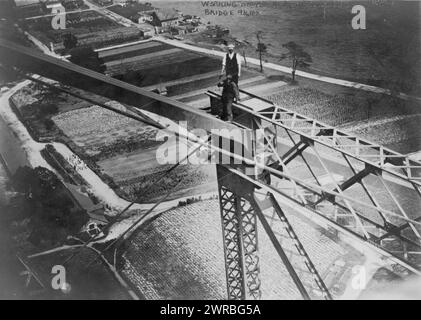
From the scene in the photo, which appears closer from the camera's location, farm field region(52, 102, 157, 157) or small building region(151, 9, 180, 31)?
farm field region(52, 102, 157, 157)

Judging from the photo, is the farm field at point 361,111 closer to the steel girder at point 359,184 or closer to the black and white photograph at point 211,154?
the black and white photograph at point 211,154

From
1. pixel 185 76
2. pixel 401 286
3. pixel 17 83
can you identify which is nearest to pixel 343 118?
pixel 185 76

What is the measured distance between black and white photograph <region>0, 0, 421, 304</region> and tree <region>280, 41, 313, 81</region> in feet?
0.48

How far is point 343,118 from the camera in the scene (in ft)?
112

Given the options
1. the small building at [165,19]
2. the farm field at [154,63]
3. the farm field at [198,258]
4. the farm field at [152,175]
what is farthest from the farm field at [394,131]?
the small building at [165,19]

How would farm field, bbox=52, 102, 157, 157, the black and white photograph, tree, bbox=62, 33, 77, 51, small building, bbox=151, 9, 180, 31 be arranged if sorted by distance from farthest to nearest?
small building, bbox=151, 9, 180, 31 → tree, bbox=62, 33, 77, 51 → farm field, bbox=52, 102, 157, 157 → the black and white photograph

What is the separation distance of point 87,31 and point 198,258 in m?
29.8

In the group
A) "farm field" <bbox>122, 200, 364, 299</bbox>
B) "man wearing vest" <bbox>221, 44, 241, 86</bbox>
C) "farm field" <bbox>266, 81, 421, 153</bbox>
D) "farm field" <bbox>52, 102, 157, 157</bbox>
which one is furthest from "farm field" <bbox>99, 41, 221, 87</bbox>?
"man wearing vest" <bbox>221, 44, 241, 86</bbox>

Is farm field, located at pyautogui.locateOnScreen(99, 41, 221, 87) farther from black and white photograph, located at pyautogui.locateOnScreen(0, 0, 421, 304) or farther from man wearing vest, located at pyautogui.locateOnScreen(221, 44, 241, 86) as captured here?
man wearing vest, located at pyautogui.locateOnScreen(221, 44, 241, 86)

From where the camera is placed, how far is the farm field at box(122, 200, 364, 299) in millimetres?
18688

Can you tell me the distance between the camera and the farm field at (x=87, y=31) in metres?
39.8

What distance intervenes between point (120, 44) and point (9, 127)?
15.0 m

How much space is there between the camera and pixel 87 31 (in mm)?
41562

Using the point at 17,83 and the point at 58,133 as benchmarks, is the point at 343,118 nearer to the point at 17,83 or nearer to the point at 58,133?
→ the point at 58,133
